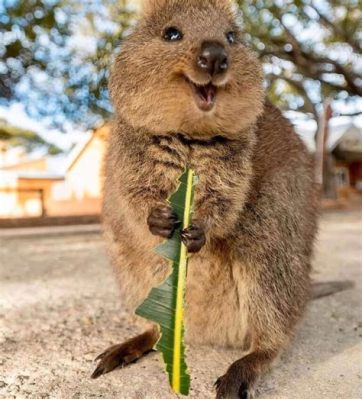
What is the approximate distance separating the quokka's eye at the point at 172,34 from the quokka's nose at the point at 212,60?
0.26 meters

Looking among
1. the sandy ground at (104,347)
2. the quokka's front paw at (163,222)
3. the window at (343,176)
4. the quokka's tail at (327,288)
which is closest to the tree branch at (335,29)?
the sandy ground at (104,347)

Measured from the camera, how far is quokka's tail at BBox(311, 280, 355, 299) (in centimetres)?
278

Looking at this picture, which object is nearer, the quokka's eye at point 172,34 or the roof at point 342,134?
the quokka's eye at point 172,34

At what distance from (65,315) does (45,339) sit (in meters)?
0.43

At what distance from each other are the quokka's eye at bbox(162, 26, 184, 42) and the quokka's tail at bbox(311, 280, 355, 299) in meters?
1.58

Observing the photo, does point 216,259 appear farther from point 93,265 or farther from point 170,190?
point 93,265

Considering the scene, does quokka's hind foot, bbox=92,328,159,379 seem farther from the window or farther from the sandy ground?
the window

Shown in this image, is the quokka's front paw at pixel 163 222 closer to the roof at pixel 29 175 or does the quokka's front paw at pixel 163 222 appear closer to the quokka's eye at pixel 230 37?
the quokka's eye at pixel 230 37

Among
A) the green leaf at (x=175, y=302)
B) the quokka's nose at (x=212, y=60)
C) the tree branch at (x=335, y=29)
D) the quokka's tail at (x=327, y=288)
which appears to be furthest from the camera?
the tree branch at (x=335, y=29)

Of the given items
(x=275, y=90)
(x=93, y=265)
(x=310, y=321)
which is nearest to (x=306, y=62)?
(x=275, y=90)

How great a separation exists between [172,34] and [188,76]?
305mm

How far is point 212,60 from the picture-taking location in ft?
5.00

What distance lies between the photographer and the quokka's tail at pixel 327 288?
2.78 meters

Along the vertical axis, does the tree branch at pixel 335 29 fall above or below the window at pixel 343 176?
above
